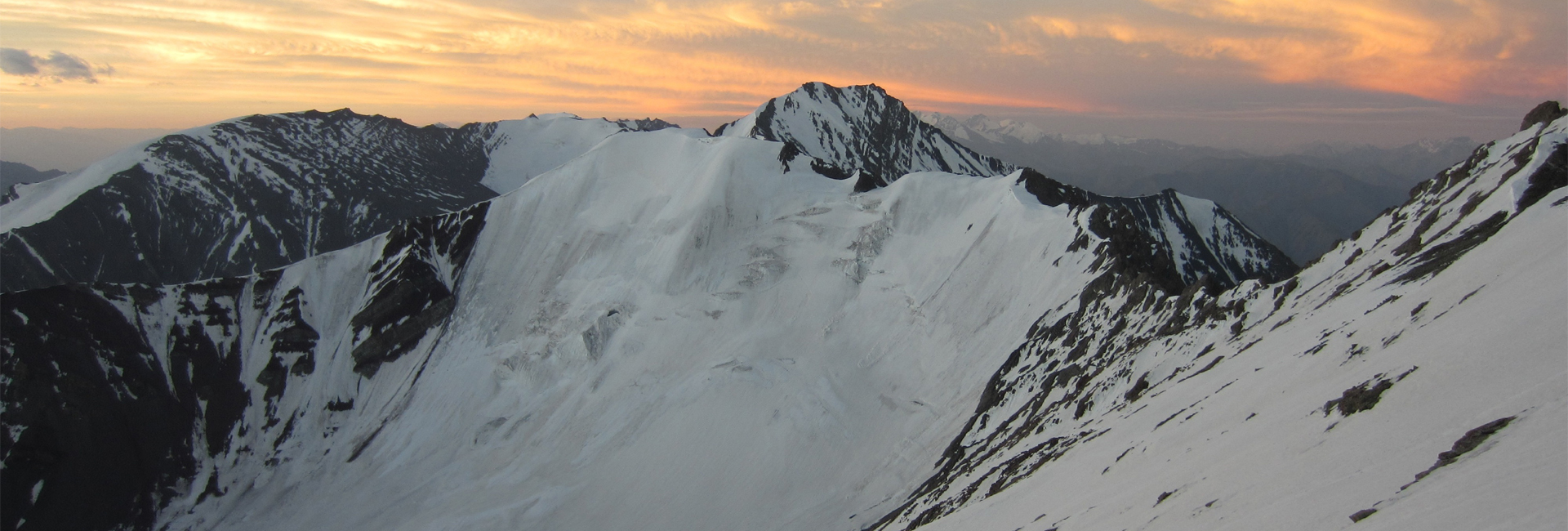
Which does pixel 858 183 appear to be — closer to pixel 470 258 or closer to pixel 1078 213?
pixel 1078 213

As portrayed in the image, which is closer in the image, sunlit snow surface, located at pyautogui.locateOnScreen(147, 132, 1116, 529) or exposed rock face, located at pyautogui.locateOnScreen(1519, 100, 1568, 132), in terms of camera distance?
exposed rock face, located at pyautogui.locateOnScreen(1519, 100, 1568, 132)

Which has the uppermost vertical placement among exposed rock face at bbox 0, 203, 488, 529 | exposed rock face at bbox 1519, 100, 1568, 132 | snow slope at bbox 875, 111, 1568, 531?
exposed rock face at bbox 1519, 100, 1568, 132

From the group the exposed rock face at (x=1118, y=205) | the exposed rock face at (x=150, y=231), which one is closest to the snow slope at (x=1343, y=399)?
the exposed rock face at (x=1118, y=205)

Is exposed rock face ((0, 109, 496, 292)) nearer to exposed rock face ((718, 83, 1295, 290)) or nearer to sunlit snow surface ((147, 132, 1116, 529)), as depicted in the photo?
sunlit snow surface ((147, 132, 1116, 529))

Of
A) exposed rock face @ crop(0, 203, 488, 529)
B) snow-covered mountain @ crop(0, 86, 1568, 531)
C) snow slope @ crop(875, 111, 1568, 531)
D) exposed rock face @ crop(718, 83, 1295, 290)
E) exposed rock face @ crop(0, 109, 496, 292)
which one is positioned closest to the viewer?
snow slope @ crop(875, 111, 1568, 531)

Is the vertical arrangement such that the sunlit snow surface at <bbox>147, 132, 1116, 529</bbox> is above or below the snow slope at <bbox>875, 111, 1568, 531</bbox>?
below

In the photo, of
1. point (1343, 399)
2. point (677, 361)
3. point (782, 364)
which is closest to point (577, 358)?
point (677, 361)

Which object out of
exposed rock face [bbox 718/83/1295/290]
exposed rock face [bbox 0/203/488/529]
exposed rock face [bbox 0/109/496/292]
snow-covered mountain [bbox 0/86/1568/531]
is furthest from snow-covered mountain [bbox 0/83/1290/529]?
exposed rock face [bbox 0/109/496/292]

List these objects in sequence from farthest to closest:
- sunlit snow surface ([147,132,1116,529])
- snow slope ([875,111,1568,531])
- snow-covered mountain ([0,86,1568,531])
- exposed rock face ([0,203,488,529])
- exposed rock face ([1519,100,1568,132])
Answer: exposed rock face ([0,203,488,529]) < sunlit snow surface ([147,132,1116,529]) < exposed rock face ([1519,100,1568,132]) < snow-covered mountain ([0,86,1568,531]) < snow slope ([875,111,1568,531])
